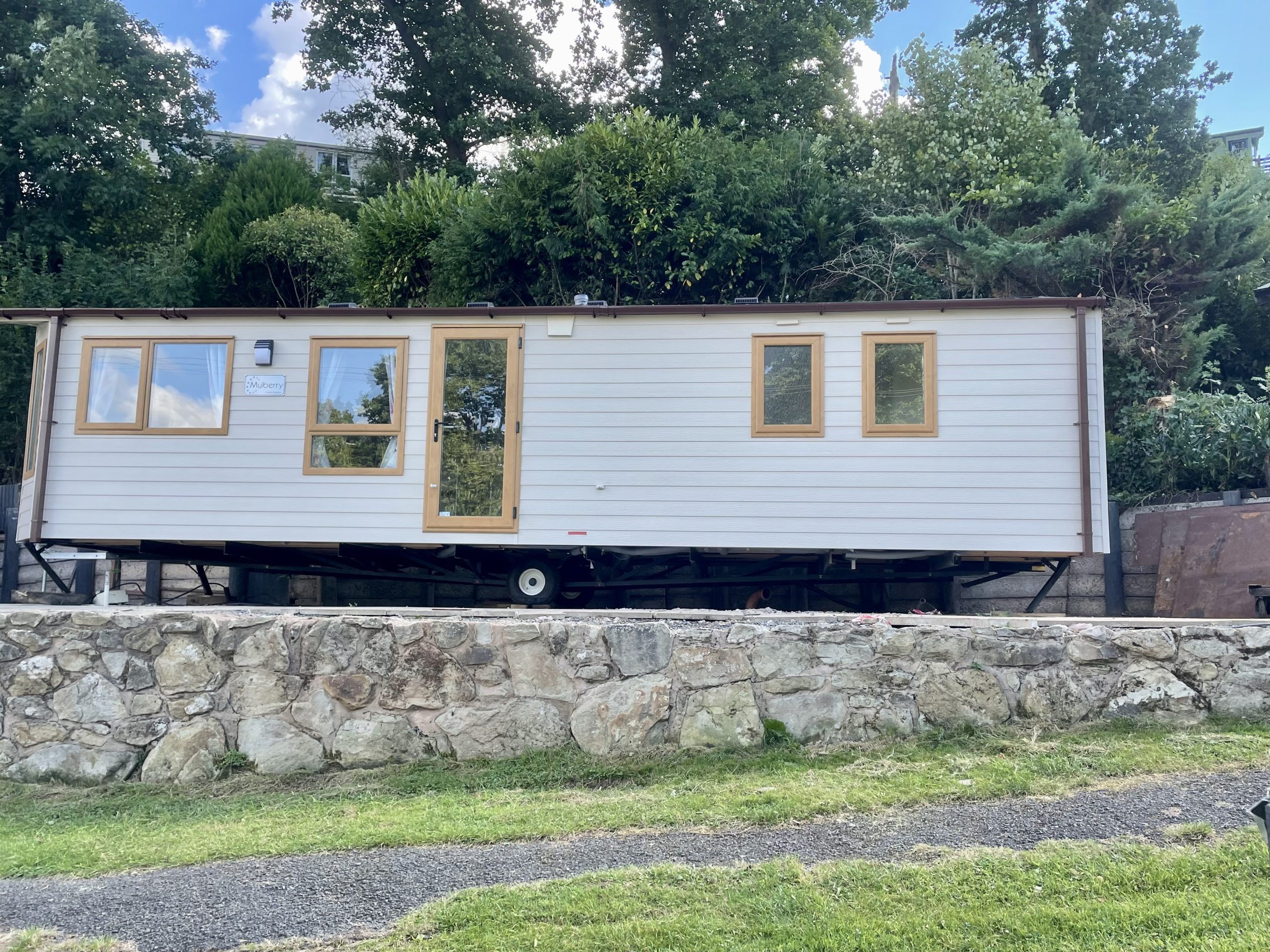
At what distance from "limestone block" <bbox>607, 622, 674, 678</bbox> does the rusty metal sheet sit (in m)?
4.37

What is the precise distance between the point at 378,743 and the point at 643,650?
1.51m

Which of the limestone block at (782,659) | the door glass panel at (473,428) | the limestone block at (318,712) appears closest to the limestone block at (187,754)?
the limestone block at (318,712)

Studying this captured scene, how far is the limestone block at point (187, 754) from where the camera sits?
16.3ft

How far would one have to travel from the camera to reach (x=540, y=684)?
198 inches

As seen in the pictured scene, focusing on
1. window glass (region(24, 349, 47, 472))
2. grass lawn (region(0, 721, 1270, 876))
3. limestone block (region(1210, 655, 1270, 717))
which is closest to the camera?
grass lawn (region(0, 721, 1270, 876))

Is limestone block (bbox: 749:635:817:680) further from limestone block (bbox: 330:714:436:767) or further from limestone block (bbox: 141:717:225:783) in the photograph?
limestone block (bbox: 141:717:225:783)

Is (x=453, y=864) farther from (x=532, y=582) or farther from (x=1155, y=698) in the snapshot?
(x=532, y=582)

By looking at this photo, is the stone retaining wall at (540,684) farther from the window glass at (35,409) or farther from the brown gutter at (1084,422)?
the window glass at (35,409)

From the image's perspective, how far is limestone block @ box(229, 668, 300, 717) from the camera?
5.06m

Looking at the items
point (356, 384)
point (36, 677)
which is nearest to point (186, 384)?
point (356, 384)

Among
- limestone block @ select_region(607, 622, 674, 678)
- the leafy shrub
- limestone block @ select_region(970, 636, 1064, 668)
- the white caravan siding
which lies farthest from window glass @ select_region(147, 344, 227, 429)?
the leafy shrub

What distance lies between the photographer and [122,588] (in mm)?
8898

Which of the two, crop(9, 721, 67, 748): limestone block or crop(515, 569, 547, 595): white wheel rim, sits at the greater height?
crop(515, 569, 547, 595): white wheel rim

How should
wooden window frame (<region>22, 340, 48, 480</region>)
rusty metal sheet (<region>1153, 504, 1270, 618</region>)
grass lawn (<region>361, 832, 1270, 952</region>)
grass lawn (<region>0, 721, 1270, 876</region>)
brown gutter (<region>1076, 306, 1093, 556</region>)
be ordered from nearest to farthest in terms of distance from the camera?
grass lawn (<region>361, 832, 1270, 952</region>) → grass lawn (<region>0, 721, 1270, 876</region>) → rusty metal sheet (<region>1153, 504, 1270, 618</region>) → brown gutter (<region>1076, 306, 1093, 556</region>) → wooden window frame (<region>22, 340, 48, 480</region>)
